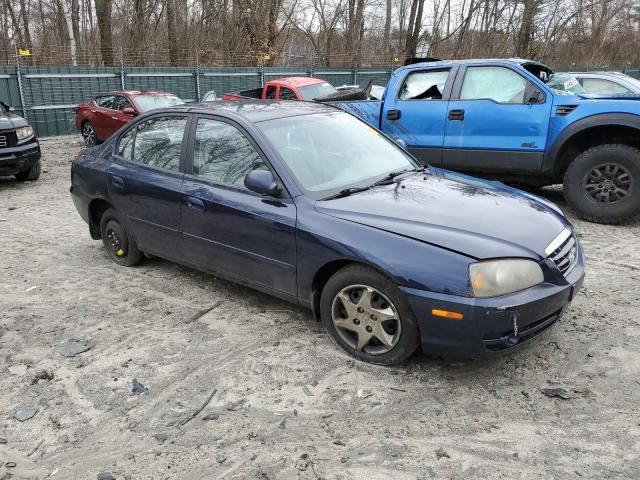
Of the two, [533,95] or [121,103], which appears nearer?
[533,95]

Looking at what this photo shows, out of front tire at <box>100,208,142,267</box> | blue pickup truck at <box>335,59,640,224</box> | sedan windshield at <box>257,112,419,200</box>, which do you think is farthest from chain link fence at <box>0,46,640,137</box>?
sedan windshield at <box>257,112,419,200</box>

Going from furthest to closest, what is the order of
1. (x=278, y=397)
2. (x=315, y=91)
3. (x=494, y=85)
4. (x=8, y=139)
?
(x=315, y=91)
(x=8, y=139)
(x=494, y=85)
(x=278, y=397)

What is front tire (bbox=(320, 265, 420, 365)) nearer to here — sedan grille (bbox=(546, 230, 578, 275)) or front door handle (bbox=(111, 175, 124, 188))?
sedan grille (bbox=(546, 230, 578, 275))

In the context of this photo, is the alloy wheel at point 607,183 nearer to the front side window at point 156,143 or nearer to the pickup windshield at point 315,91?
the front side window at point 156,143

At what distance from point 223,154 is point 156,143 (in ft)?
3.03

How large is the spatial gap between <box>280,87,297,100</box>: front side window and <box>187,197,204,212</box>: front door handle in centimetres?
933

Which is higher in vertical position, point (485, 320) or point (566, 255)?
point (566, 255)

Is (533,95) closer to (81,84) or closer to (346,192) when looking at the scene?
(346,192)

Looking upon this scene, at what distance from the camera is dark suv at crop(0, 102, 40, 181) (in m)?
8.88

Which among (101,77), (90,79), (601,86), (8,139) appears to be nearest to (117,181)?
(8,139)

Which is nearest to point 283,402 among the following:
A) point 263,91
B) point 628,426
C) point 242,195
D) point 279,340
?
point 279,340

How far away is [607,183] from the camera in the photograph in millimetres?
6281

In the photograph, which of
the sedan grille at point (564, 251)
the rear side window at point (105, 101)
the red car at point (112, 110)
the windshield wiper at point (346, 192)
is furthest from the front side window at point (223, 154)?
the rear side window at point (105, 101)

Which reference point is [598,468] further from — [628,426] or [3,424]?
[3,424]
